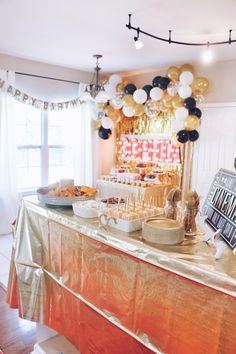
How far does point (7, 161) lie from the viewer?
487 cm

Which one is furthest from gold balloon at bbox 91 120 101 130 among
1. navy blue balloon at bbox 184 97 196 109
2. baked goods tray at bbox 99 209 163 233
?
baked goods tray at bbox 99 209 163 233

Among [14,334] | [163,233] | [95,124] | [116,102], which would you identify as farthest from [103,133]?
[163,233]

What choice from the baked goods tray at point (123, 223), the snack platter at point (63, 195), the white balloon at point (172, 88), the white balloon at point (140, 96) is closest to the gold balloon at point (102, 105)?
the white balloon at point (140, 96)

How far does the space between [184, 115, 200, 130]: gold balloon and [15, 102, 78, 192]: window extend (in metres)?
2.17

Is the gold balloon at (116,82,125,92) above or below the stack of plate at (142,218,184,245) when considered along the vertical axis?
above

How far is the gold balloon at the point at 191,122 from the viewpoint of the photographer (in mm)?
4660

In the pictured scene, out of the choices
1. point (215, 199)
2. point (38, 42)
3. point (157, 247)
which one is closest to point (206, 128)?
point (38, 42)

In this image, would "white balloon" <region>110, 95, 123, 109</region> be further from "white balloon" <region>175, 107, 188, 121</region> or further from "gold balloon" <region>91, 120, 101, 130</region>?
"white balloon" <region>175, 107, 188, 121</region>

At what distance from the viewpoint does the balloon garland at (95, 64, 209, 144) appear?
4621 mm

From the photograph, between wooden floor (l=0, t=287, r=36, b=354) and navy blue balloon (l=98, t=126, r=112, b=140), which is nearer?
wooden floor (l=0, t=287, r=36, b=354)

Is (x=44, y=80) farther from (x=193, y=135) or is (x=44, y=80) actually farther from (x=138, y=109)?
(x=193, y=135)

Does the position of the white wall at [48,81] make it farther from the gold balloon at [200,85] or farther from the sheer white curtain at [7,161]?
the gold balloon at [200,85]

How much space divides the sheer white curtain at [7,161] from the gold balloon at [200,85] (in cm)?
292

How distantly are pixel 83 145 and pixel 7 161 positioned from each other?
1.55 metres
